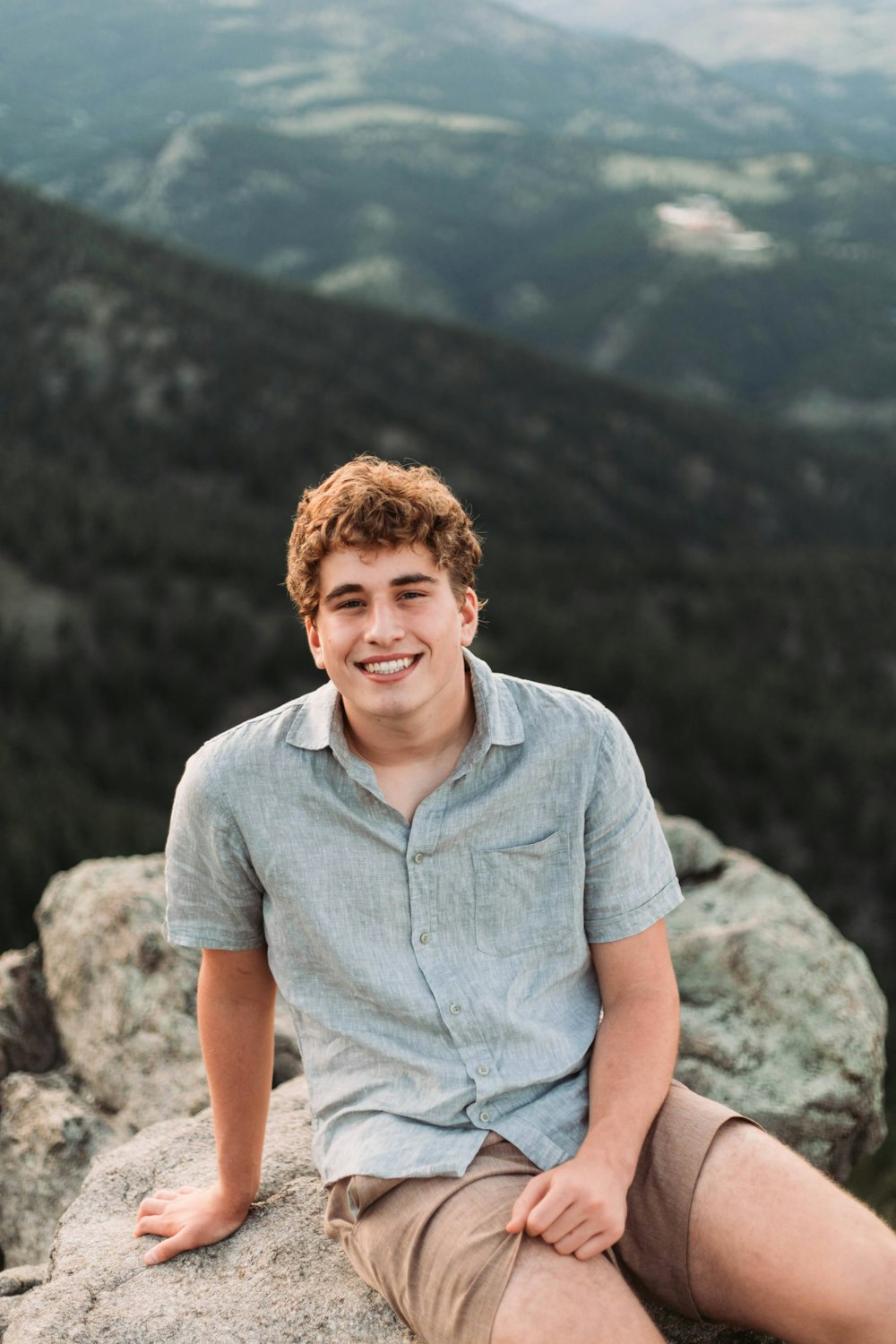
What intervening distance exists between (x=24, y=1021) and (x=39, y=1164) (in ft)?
2.16

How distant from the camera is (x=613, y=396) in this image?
67.0 metres

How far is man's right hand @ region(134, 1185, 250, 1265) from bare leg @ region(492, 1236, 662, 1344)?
87 cm

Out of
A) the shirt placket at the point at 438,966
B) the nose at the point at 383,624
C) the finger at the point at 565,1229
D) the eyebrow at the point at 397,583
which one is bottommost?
the finger at the point at 565,1229

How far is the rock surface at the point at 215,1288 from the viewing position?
257 cm

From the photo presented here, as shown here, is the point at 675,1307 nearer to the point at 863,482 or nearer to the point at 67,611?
the point at 67,611

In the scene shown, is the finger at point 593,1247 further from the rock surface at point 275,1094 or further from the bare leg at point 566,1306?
the rock surface at point 275,1094

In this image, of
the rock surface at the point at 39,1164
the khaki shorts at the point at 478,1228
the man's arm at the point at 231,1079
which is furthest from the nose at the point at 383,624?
the rock surface at the point at 39,1164

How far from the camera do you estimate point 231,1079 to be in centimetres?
274

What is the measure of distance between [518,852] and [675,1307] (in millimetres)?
978

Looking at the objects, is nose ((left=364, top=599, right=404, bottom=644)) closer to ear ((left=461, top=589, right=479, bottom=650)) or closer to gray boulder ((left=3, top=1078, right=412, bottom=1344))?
ear ((left=461, top=589, right=479, bottom=650))

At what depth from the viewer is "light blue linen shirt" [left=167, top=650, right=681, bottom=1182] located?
8.16 ft

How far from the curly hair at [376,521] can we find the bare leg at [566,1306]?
4.17 ft

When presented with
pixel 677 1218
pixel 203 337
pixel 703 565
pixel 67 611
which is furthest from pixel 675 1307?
pixel 203 337

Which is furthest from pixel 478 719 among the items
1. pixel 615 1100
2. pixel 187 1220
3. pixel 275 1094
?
pixel 275 1094
